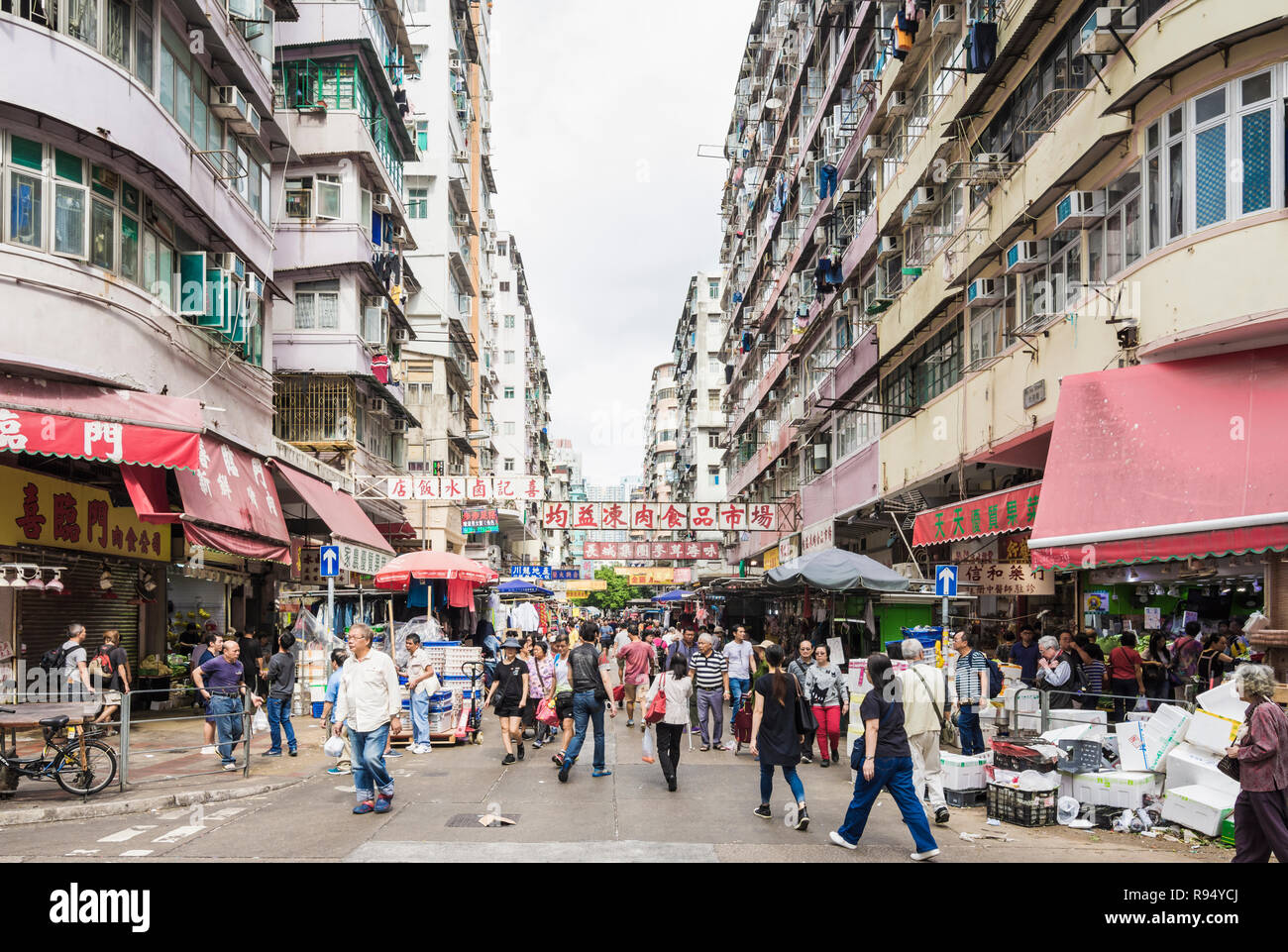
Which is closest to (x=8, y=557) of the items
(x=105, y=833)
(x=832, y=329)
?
(x=105, y=833)

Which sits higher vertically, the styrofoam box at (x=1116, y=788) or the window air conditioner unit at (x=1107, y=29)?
the window air conditioner unit at (x=1107, y=29)

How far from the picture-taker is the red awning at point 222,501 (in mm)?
13539

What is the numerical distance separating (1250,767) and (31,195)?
14.1m

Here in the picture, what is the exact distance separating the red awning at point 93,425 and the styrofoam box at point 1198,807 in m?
11.4

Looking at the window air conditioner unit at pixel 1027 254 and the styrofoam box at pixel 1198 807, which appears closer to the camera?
the styrofoam box at pixel 1198 807

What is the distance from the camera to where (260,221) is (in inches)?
800

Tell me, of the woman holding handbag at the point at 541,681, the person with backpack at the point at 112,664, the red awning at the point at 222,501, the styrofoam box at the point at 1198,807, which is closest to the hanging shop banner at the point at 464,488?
the red awning at the point at 222,501

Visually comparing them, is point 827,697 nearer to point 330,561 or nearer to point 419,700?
point 419,700

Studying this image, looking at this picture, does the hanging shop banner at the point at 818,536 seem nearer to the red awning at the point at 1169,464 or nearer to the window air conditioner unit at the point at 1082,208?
the window air conditioner unit at the point at 1082,208

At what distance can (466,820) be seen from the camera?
384 inches

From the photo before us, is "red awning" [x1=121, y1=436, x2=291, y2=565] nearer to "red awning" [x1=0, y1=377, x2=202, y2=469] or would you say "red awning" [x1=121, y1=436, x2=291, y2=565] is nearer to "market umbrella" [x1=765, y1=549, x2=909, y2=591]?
"red awning" [x1=0, y1=377, x2=202, y2=469]

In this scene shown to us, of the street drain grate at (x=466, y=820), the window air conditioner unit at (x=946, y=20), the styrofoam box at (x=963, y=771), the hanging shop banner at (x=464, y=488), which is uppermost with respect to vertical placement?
the window air conditioner unit at (x=946, y=20)

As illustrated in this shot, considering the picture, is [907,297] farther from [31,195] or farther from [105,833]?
[105,833]

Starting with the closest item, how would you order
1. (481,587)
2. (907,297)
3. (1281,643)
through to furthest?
(1281,643), (907,297), (481,587)
